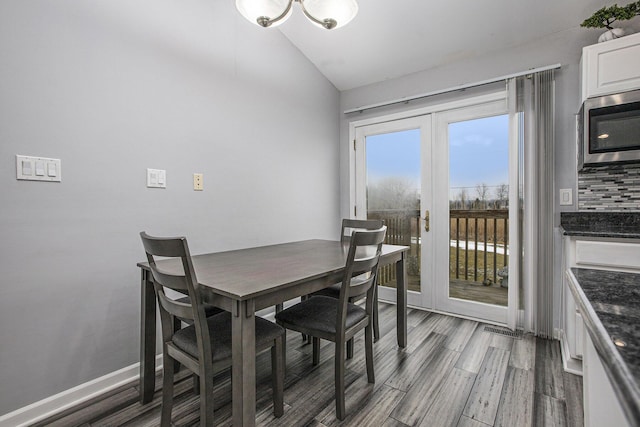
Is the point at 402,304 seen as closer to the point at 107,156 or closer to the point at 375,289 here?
the point at 375,289

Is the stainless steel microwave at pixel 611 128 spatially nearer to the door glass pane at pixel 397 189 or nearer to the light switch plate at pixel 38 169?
the door glass pane at pixel 397 189

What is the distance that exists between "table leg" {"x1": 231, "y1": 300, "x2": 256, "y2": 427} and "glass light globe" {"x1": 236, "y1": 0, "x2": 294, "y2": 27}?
1.59 meters

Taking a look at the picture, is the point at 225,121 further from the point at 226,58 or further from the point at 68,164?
the point at 68,164

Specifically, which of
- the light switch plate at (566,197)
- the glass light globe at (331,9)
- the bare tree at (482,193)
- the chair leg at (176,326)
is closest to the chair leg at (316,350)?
the chair leg at (176,326)

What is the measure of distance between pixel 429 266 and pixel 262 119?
6.94 feet

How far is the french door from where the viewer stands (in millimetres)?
2732

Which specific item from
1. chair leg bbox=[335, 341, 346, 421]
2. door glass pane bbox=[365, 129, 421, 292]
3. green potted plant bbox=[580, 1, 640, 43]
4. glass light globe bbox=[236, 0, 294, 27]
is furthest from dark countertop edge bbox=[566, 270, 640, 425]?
door glass pane bbox=[365, 129, 421, 292]

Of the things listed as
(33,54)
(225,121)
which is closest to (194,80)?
(225,121)

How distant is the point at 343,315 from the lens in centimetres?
161

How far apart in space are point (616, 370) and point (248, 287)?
3.62ft

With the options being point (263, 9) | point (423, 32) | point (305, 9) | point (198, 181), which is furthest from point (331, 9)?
point (198, 181)

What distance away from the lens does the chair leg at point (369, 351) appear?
6.01 feet

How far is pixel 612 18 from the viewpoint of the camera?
2.09m

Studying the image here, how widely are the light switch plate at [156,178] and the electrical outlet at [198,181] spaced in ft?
0.68
